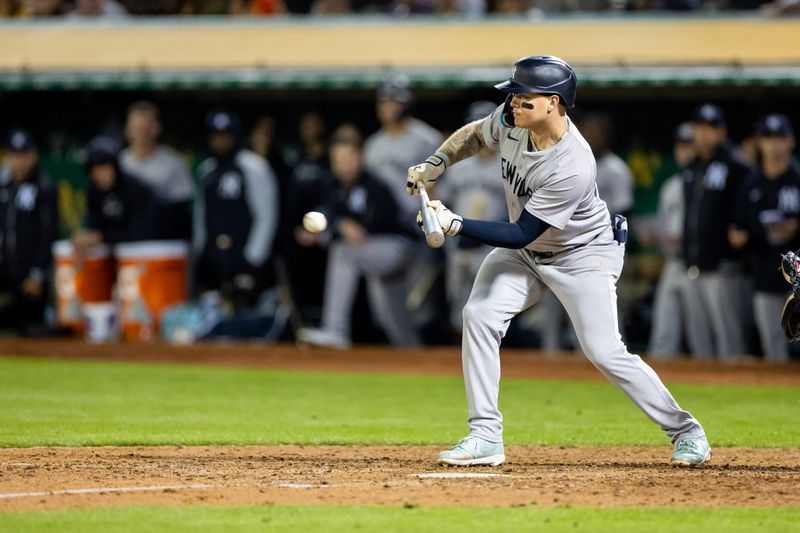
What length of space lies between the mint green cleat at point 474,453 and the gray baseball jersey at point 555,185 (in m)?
0.86

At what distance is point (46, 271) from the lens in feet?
44.7

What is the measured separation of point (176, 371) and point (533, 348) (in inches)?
133

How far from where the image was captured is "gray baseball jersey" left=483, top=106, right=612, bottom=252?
19.3ft

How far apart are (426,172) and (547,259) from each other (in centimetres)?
64

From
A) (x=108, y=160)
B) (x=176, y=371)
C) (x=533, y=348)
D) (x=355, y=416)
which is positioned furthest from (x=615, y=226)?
(x=108, y=160)

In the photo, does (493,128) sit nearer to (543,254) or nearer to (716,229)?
(543,254)

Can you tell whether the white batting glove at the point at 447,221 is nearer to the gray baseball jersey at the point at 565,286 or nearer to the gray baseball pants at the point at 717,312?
the gray baseball jersey at the point at 565,286

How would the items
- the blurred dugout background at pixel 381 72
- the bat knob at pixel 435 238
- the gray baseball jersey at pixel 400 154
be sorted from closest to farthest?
the bat knob at pixel 435 238 → the blurred dugout background at pixel 381 72 → the gray baseball jersey at pixel 400 154

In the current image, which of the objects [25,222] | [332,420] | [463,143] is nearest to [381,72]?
[25,222]

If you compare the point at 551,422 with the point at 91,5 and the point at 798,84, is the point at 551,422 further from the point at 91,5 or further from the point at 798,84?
the point at 91,5

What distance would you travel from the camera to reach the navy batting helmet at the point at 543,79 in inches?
232

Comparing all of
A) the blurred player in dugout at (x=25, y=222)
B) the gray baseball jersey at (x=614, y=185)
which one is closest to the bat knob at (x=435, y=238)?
the gray baseball jersey at (x=614, y=185)

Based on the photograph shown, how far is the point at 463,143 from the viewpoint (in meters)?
6.38

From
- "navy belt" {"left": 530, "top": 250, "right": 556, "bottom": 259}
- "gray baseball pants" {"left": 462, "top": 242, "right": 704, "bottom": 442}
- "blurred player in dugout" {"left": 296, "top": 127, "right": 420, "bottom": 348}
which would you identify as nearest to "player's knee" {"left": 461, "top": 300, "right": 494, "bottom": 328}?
"gray baseball pants" {"left": 462, "top": 242, "right": 704, "bottom": 442}
